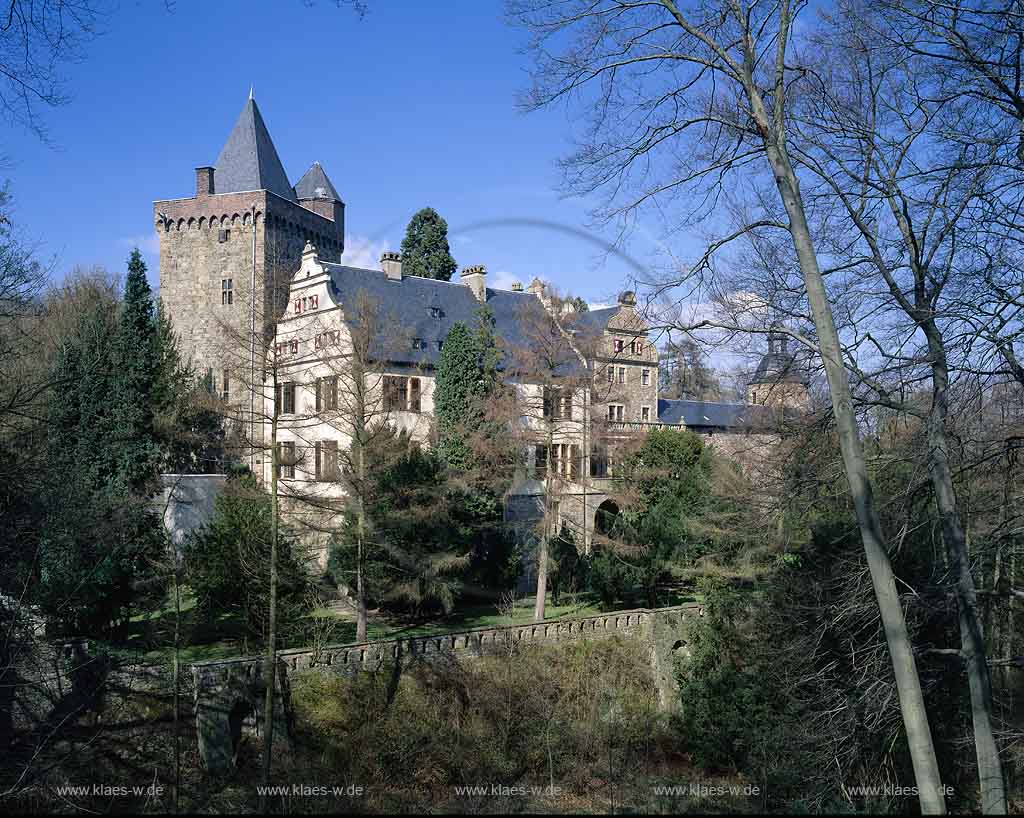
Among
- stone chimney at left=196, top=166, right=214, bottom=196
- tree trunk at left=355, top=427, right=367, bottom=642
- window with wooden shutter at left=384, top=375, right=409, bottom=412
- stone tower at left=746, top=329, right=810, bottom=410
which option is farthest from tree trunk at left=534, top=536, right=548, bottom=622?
stone chimney at left=196, top=166, right=214, bottom=196

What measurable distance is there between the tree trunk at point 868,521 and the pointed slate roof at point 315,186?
147 feet

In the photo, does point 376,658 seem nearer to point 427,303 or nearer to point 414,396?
point 414,396

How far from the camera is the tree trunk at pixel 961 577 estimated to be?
8.36 m

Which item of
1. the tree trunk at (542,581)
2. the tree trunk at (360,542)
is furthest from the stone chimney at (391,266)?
the tree trunk at (542,581)

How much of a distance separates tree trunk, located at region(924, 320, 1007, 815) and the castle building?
165 centimetres

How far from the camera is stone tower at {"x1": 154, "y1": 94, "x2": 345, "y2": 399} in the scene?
137 ft

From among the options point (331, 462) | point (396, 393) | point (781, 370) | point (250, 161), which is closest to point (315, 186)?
point (250, 161)

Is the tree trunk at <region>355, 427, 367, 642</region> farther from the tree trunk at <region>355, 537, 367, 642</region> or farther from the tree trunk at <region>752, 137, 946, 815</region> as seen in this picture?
the tree trunk at <region>752, 137, 946, 815</region>

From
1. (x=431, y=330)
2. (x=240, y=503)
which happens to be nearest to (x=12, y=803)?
(x=240, y=503)

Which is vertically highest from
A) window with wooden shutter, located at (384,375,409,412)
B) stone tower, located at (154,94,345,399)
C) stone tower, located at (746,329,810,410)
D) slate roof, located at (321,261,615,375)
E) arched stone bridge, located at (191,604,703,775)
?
stone tower, located at (154,94,345,399)

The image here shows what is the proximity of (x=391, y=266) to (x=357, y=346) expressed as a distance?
13.1 meters

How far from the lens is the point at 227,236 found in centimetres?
4262

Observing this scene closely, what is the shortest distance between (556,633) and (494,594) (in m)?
4.21

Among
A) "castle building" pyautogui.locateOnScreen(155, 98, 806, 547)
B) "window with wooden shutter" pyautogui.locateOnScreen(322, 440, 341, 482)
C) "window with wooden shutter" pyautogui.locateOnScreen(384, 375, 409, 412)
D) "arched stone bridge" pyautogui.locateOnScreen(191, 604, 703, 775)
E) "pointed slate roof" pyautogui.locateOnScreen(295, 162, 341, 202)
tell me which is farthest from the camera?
"pointed slate roof" pyautogui.locateOnScreen(295, 162, 341, 202)
